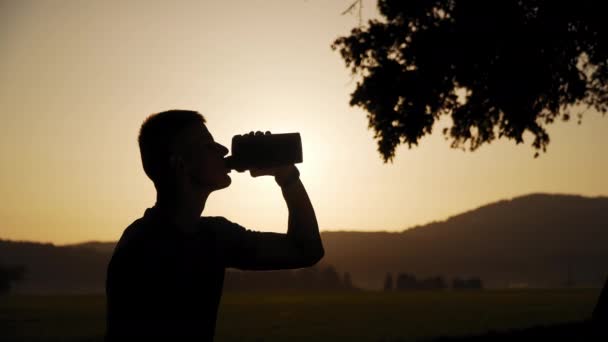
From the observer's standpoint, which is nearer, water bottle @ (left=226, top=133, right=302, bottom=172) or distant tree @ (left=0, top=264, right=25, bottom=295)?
water bottle @ (left=226, top=133, right=302, bottom=172)

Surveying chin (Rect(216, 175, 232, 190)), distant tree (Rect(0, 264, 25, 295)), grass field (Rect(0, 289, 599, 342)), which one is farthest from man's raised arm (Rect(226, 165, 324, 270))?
distant tree (Rect(0, 264, 25, 295))

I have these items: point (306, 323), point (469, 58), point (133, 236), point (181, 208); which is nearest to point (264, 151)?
point (181, 208)

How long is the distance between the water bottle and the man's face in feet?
0.20

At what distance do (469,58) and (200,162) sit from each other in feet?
41.2

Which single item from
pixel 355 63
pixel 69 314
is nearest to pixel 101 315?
pixel 69 314

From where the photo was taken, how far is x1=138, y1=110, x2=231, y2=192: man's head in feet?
10.1

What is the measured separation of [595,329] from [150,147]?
32.7 feet

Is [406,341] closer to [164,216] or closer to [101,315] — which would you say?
[164,216]

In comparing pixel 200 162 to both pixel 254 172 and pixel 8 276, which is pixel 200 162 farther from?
pixel 8 276

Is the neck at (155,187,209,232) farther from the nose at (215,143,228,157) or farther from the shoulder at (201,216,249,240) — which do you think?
the nose at (215,143,228,157)

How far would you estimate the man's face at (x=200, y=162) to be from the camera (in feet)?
10.0

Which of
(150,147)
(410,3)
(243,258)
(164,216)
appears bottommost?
(243,258)

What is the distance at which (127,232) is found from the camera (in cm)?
293

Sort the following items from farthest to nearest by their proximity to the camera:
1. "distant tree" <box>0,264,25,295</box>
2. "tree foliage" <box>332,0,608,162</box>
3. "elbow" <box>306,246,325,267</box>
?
1. "distant tree" <box>0,264,25,295</box>
2. "tree foliage" <box>332,0,608,162</box>
3. "elbow" <box>306,246,325,267</box>
